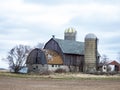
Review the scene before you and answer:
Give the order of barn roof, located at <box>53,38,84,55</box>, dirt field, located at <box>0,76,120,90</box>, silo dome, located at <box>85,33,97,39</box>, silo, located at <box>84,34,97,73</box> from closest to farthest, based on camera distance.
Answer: dirt field, located at <box>0,76,120,90</box> < barn roof, located at <box>53,38,84,55</box> < silo, located at <box>84,34,97,73</box> < silo dome, located at <box>85,33,97,39</box>

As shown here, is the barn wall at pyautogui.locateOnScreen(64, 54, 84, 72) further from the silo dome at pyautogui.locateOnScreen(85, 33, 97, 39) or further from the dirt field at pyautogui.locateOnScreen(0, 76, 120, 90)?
the dirt field at pyautogui.locateOnScreen(0, 76, 120, 90)

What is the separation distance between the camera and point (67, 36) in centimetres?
10225

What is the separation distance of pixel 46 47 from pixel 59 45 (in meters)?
5.72

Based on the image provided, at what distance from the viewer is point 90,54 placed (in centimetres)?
8750

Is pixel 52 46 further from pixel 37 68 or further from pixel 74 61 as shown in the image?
pixel 37 68

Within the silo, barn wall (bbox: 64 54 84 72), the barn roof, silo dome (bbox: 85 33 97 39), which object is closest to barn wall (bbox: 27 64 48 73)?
barn wall (bbox: 64 54 84 72)

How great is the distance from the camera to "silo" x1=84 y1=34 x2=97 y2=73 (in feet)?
287

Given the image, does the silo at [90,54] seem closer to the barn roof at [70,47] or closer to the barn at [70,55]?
the barn at [70,55]

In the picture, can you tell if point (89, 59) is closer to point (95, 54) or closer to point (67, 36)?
point (95, 54)

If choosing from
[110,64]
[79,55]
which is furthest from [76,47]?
[110,64]

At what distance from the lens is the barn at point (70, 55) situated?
3327 inches

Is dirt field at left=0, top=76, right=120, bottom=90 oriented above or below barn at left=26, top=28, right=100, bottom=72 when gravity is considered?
below

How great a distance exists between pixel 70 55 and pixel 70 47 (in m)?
2.09

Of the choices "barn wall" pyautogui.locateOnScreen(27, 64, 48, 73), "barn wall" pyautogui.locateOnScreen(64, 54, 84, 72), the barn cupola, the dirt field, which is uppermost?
the barn cupola
